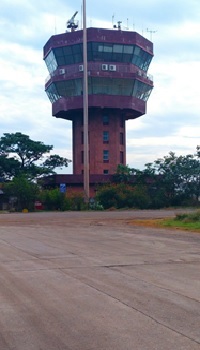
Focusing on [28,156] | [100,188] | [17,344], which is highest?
[28,156]

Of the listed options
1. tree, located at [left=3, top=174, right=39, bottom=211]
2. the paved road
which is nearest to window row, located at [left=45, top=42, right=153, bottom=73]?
tree, located at [left=3, top=174, right=39, bottom=211]

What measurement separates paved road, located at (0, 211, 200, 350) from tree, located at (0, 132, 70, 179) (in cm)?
7602

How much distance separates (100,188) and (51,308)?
220 ft

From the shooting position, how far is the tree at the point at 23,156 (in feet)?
310

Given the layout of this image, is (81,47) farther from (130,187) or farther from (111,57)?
(130,187)

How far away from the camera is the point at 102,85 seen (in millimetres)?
87375

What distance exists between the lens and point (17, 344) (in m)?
7.14

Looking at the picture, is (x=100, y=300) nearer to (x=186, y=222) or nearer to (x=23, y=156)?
(x=186, y=222)

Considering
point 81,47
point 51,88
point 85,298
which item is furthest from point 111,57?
point 85,298

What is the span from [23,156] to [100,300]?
8745 centimetres

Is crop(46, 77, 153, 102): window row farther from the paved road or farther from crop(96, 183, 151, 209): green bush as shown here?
the paved road

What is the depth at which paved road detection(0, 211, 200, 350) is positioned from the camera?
7336 millimetres

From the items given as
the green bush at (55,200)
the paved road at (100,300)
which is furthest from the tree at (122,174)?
the paved road at (100,300)

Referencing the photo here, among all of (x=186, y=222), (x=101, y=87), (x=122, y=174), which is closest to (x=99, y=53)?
(x=101, y=87)
